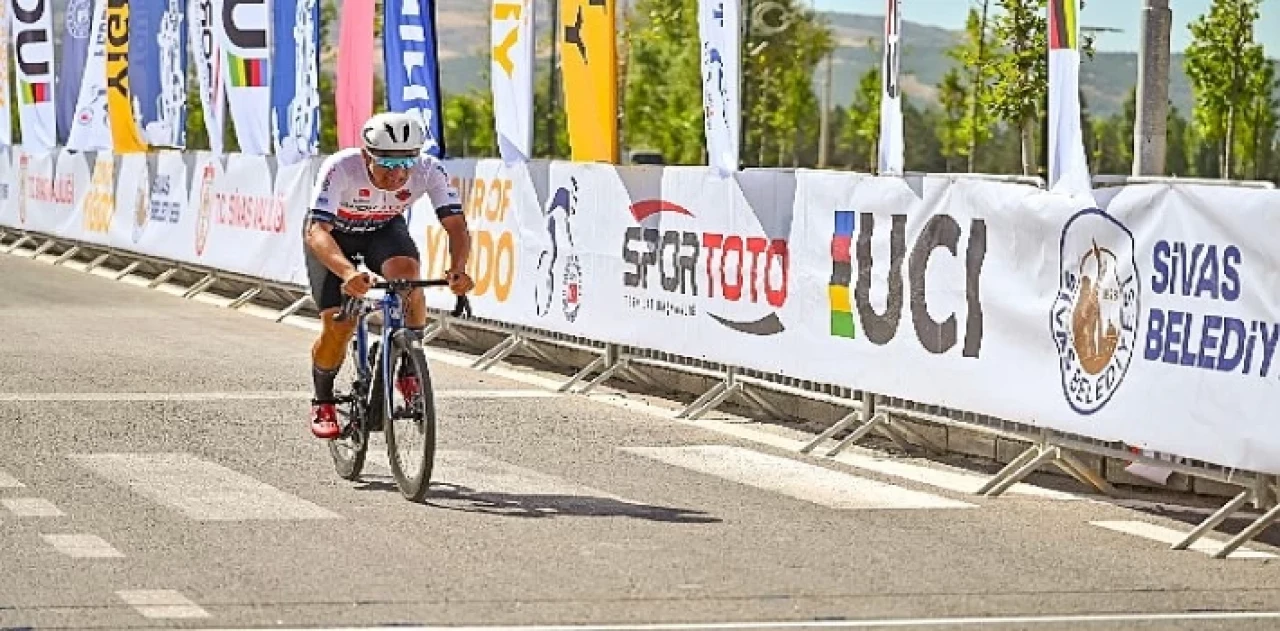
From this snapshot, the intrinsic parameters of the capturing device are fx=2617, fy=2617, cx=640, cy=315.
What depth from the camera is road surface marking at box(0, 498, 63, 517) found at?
10875mm

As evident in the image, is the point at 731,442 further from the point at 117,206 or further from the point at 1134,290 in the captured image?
the point at 117,206

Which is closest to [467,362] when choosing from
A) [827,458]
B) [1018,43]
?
[827,458]

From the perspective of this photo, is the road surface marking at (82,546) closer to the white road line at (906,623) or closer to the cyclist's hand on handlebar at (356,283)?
the white road line at (906,623)

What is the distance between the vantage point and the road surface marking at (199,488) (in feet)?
36.6

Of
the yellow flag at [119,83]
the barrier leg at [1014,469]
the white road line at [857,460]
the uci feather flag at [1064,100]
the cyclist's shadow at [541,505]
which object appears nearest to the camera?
the cyclist's shadow at [541,505]

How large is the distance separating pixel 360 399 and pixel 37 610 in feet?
12.5

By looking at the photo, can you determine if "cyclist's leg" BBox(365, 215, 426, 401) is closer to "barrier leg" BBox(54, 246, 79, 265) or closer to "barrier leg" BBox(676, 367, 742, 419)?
"barrier leg" BBox(676, 367, 742, 419)

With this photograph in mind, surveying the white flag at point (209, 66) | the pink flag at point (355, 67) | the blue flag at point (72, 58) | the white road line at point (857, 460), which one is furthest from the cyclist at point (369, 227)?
the blue flag at point (72, 58)

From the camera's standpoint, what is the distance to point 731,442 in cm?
1459

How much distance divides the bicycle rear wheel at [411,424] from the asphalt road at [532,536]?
14 cm

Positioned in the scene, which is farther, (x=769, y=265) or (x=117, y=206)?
(x=117, y=206)

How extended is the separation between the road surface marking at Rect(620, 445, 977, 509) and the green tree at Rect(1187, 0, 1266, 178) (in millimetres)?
82568

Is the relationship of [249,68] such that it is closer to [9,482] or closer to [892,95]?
[892,95]

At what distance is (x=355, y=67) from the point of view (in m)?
23.0
